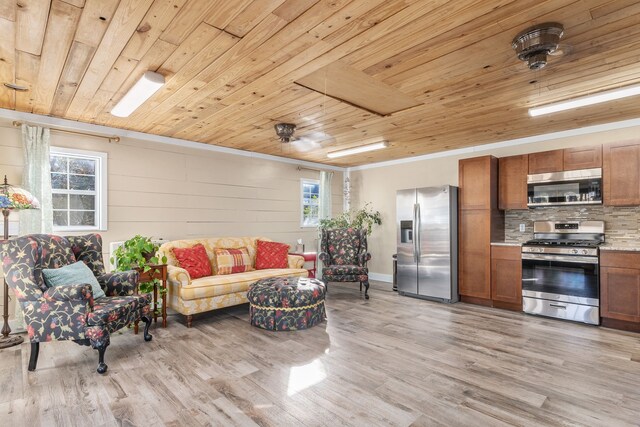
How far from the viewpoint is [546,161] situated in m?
4.63

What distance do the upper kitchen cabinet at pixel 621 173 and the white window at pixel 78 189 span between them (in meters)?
6.45

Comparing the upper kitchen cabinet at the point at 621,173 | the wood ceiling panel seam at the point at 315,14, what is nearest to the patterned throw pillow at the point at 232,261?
the wood ceiling panel seam at the point at 315,14

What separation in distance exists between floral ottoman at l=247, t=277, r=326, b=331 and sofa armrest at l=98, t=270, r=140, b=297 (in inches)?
49.2

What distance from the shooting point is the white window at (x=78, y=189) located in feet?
13.6

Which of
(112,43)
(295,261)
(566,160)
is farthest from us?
(295,261)

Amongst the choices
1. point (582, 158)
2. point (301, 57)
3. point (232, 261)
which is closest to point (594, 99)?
point (582, 158)

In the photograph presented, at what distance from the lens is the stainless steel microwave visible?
427 centimetres

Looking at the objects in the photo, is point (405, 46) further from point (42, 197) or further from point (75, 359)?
point (42, 197)

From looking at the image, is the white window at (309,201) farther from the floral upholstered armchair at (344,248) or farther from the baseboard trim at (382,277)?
the baseboard trim at (382,277)

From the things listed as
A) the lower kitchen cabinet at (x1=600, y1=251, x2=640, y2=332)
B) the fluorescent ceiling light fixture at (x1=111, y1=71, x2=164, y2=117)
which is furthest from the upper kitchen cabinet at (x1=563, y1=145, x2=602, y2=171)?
the fluorescent ceiling light fixture at (x1=111, y1=71, x2=164, y2=117)

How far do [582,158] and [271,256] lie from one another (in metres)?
4.51

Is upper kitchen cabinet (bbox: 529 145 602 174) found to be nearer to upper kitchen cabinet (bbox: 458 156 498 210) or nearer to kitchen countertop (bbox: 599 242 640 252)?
upper kitchen cabinet (bbox: 458 156 498 210)

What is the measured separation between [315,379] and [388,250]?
460 centimetres

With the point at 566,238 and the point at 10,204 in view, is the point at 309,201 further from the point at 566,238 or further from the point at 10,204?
the point at 10,204
